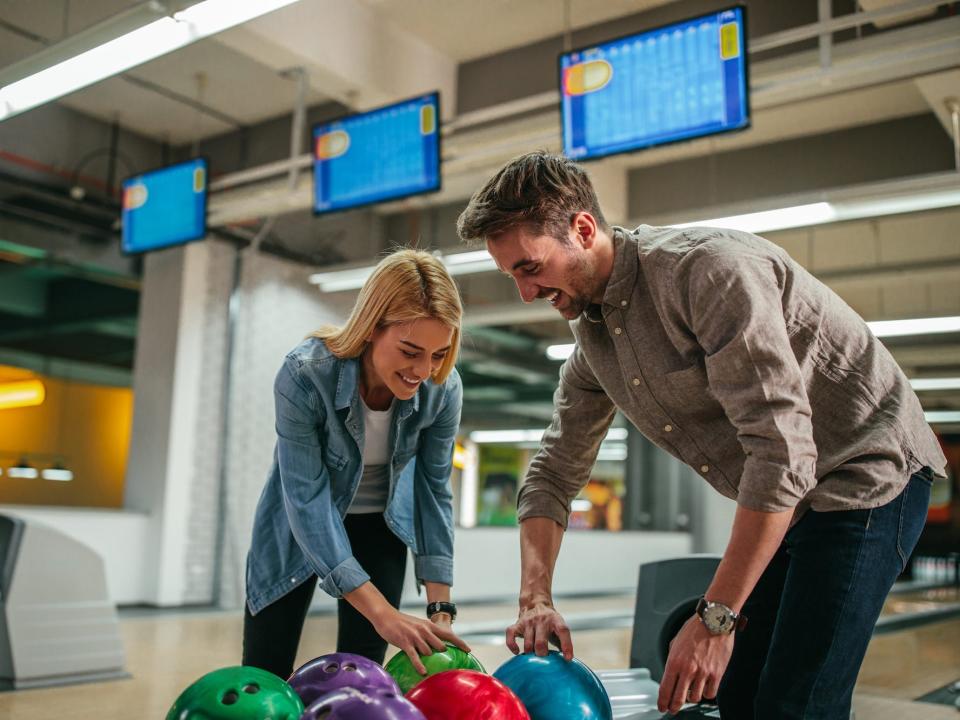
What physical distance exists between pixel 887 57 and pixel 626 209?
361cm

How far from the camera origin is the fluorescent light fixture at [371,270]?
21.1 feet

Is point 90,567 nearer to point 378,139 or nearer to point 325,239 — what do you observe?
point 378,139

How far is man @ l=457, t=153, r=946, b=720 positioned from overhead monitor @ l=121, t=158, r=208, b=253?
471cm

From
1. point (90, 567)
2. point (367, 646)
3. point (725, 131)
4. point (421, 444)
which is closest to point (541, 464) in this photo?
point (421, 444)

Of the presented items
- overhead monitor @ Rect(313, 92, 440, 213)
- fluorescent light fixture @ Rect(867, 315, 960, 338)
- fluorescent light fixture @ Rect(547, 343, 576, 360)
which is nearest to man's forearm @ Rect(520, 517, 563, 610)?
overhead monitor @ Rect(313, 92, 440, 213)

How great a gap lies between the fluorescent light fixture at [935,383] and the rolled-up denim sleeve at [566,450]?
11315 mm

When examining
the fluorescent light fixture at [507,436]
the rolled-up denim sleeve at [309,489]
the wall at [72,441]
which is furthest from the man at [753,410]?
the fluorescent light fixture at [507,436]

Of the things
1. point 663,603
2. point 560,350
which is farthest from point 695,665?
point 560,350

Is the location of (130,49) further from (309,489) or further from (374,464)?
(309,489)

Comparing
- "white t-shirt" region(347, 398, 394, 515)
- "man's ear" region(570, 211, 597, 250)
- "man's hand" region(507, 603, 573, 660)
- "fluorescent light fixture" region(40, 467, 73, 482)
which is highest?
"man's ear" region(570, 211, 597, 250)

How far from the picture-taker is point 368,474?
7.16ft

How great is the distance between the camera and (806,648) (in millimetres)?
1479

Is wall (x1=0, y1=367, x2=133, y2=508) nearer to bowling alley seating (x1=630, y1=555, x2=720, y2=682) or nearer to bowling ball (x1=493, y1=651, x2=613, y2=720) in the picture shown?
bowling alley seating (x1=630, y1=555, x2=720, y2=682)

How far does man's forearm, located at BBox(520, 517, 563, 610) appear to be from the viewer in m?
1.96
